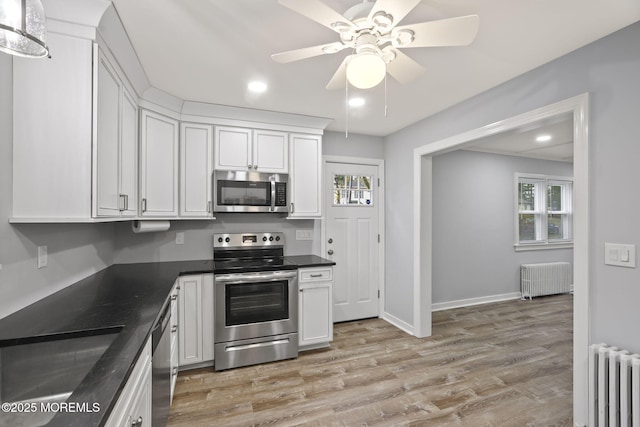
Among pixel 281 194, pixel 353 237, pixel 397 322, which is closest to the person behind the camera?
pixel 281 194

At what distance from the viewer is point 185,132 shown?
9.61 ft

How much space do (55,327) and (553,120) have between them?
3204 millimetres

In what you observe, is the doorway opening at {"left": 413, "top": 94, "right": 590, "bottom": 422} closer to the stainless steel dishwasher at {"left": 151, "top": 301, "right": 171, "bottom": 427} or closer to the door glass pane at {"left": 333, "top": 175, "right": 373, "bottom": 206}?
the door glass pane at {"left": 333, "top": 175, "right": 373, "bottom": 206}

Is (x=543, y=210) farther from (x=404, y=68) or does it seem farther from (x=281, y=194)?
(x=404, y=68)

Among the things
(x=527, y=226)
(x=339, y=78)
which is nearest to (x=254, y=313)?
(x=339, y=78)

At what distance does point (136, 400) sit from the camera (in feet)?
3.76

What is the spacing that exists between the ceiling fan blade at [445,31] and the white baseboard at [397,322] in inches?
123

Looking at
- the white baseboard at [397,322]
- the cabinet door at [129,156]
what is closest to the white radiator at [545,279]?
the white baseboard at [397,322]

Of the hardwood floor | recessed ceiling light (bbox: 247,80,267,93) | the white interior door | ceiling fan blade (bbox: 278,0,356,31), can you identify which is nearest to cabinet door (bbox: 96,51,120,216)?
recessed ceiling light (bbox: 247,80,267,93)

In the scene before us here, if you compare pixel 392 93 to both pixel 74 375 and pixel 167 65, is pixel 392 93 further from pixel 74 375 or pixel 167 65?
pixel 74 375

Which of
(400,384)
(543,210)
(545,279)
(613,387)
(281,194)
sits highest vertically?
(281,194)

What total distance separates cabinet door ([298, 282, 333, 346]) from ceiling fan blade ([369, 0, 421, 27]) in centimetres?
242

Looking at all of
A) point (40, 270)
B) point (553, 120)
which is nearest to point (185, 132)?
point (40, 270)

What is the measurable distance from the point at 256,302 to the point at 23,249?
172 centimetres
